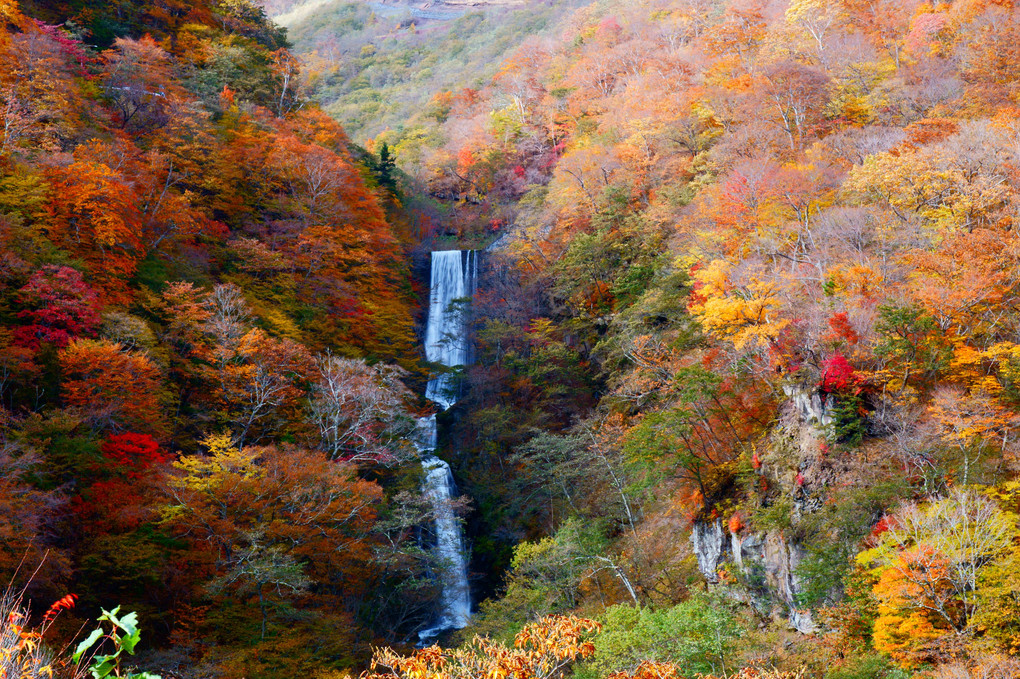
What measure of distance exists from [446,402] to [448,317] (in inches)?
205

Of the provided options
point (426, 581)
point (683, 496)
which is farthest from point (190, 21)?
point (683, 496)

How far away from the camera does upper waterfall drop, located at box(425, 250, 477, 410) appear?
31031mm

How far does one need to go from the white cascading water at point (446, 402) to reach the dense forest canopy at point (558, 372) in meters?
0.85

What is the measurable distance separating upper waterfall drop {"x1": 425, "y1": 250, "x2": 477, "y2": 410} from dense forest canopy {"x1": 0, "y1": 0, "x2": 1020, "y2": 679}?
99 cm

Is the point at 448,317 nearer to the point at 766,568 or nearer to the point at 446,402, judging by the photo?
the point at 446,402

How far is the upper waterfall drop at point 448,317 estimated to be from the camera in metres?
31.0

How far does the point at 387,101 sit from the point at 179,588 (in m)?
58.1

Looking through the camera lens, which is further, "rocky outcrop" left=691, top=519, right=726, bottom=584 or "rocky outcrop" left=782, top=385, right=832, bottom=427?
"rocky outcrop" left=691, top=519, right=726, bottom=584

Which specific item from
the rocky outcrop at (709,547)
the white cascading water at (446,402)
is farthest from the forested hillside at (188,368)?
the rocky outcrop at (709,547)

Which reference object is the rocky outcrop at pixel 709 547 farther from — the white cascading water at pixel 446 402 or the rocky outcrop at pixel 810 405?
the white cascading water at pixel 446 402

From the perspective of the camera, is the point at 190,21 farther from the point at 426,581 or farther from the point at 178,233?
the point at 426,581

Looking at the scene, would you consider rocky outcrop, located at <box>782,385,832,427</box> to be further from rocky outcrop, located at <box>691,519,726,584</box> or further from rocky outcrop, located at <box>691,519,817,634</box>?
rocky outcrop, located at <box>691,519,726,584</box>

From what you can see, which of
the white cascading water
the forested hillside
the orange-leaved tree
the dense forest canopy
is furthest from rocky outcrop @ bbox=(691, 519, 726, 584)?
the orange-leaved tree

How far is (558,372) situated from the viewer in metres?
28.2
